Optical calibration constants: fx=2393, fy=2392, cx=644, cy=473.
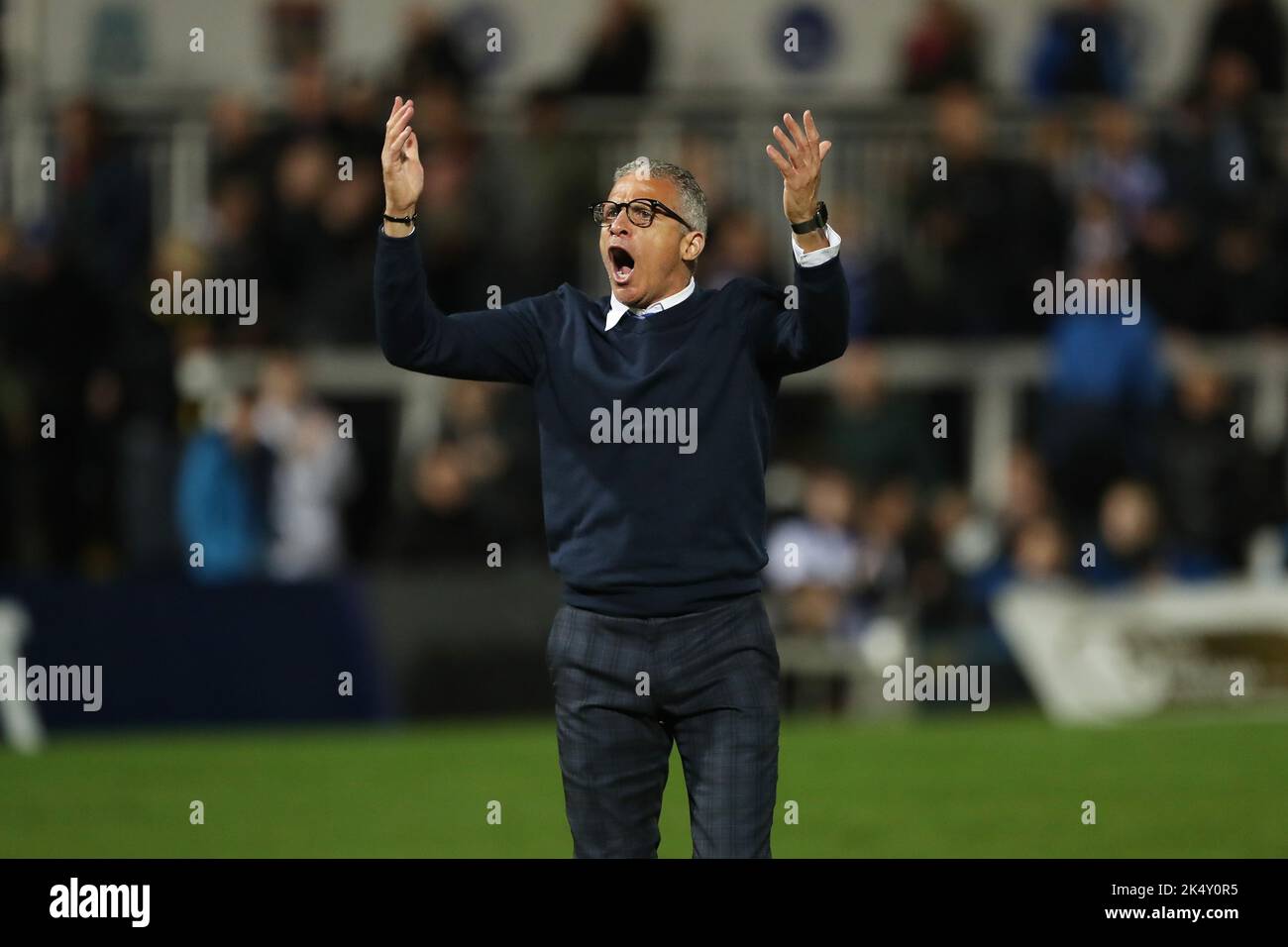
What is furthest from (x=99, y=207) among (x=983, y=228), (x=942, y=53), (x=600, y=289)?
(x=942, y=53)

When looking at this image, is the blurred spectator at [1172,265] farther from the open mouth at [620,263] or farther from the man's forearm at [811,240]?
the man's forearm at [811,240]

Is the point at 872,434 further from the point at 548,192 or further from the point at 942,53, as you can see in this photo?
the point at 942,53

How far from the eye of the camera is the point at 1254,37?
19391mm

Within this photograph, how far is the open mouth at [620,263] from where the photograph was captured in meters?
6.94

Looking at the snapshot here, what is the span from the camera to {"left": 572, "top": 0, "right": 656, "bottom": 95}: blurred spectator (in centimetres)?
1934

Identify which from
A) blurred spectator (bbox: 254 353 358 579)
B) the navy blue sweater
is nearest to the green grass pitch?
blurred spectator (bbox: 254 353 358 579)

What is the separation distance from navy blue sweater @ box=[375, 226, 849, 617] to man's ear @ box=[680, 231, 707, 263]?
0.12m

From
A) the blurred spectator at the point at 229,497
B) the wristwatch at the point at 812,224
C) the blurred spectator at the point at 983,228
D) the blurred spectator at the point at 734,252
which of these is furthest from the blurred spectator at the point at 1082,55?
the wristwatch at the point at 812,224

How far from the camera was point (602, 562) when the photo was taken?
686 cm

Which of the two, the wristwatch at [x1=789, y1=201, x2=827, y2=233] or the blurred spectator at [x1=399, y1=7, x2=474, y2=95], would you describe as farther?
the blurred spectator at [x1=399, y1=7, x2=474, y2=95]

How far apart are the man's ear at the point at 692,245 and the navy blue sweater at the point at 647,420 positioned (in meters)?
0.12

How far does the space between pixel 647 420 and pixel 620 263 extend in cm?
47

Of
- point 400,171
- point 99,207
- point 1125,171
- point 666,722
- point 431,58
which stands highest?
point 431,58
